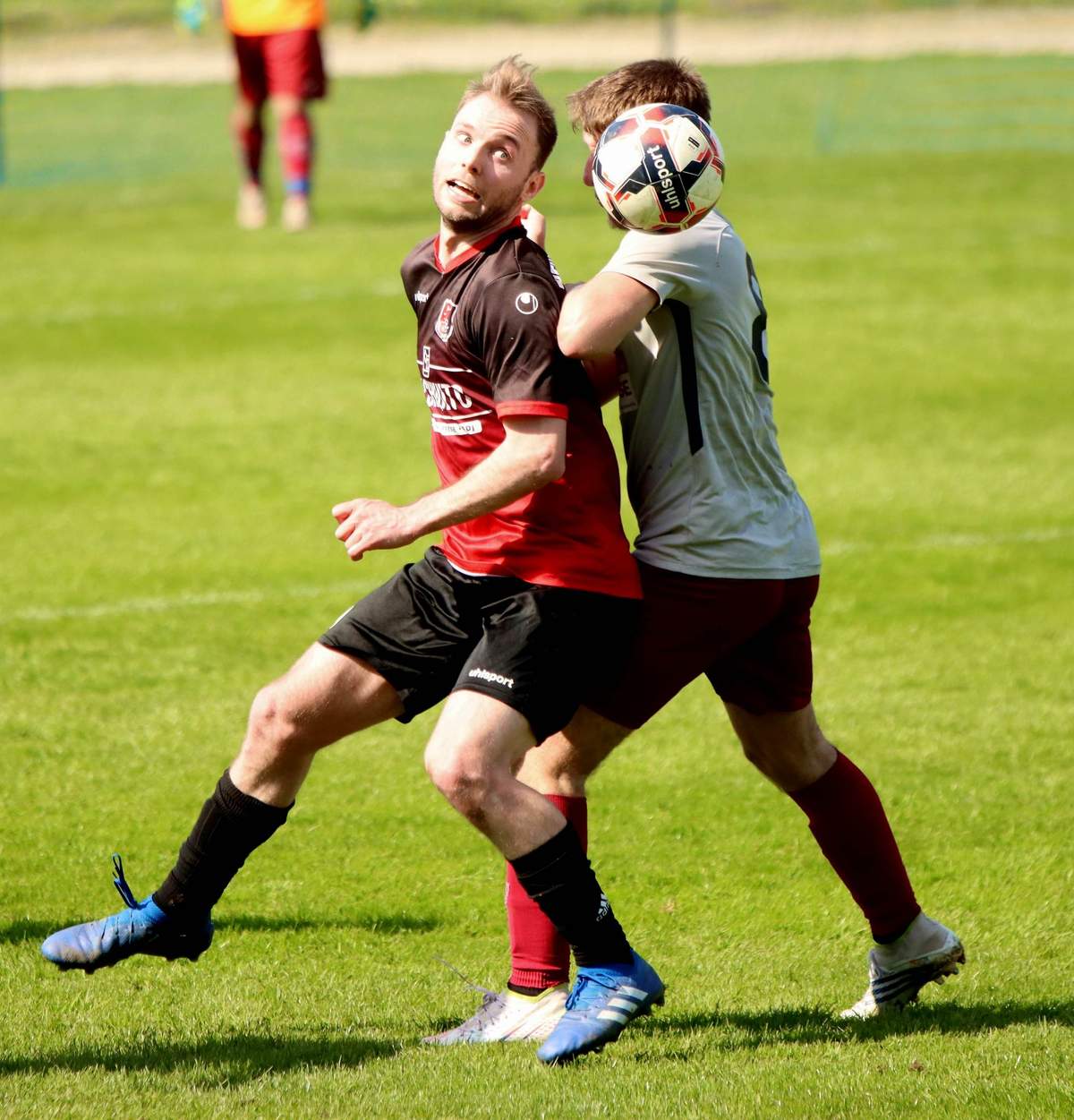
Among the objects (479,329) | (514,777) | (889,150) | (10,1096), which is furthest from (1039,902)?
(889,150)

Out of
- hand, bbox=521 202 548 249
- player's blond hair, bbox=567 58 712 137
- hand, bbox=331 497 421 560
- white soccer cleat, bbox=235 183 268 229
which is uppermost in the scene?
player's blond hair, bbox=567 58 712 137

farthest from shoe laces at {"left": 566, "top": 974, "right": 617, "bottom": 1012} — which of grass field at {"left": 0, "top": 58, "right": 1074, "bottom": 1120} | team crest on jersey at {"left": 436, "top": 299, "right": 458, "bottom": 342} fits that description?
team crest on jersey at {"left": 436, "top": 299, "right": 458, "bottom": 342}

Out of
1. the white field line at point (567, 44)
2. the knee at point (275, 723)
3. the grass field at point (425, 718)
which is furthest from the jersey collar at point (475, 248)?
the white field line at point (567, 44)

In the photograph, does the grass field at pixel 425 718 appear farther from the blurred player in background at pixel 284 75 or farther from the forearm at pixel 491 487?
the forearm at pixel 491 487

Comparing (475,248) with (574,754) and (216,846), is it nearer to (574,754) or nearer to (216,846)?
(574,754)

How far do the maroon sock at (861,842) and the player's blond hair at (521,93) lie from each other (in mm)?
1763

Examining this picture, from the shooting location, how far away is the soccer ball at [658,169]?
4.52m

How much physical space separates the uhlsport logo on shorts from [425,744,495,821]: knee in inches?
7.7

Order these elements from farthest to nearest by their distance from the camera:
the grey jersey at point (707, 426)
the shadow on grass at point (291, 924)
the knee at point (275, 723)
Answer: the shadow on grass at point (291, 924) → the knee at point (275, 723) → the grey jersey at point (707, 426)

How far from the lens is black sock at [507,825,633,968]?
454cm

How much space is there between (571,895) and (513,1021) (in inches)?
17.9

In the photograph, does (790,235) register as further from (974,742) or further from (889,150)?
(974,742)

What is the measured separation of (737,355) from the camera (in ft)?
15.6

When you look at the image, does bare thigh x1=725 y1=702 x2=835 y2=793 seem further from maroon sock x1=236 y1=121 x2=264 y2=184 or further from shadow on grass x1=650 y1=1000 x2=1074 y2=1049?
maroon sock x1=236 y1=121 x2=264 y2=184
